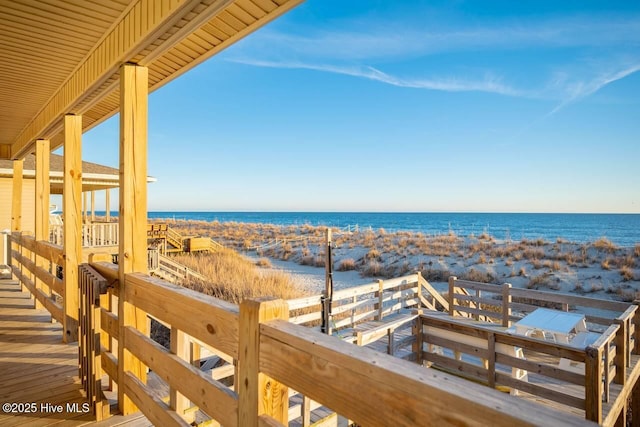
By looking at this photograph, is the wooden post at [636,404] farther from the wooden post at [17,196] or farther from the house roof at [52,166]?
the house roof at [52,166]

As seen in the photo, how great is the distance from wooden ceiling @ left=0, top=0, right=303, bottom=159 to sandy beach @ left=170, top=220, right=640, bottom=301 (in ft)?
34.1

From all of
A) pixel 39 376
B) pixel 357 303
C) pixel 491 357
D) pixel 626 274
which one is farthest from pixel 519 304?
pixel 626 274

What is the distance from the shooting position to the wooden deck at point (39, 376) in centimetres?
261

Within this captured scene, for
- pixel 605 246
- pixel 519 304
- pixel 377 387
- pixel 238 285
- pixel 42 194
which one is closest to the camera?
pixel 377 387

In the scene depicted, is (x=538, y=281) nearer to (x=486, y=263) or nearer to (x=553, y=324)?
(x=486, y=263)

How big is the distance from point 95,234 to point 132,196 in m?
10.00

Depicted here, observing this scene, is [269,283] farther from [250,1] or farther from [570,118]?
[570,118]

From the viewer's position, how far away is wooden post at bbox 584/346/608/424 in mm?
3855

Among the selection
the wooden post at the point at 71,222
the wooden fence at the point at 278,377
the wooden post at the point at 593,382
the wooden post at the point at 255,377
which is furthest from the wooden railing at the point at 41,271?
the wooden post at the point at 593,382

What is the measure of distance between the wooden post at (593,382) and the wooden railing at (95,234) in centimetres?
1164

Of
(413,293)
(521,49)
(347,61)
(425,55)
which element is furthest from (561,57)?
(413,293)

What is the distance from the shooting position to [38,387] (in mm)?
3061

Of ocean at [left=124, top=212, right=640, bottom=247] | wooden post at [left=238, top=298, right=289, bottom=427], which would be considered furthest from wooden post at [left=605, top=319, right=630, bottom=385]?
ocean at [left=124, top=212, right=640, bottom=247]

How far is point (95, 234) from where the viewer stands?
36.2 feet
